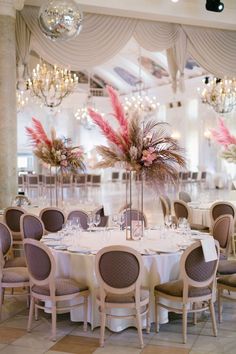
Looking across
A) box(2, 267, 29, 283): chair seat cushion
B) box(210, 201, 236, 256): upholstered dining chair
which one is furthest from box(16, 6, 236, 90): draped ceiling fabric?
box(2, 267, 29, 283): chair seat cushion

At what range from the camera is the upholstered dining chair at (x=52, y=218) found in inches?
271

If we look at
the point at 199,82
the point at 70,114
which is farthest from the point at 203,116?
the point at 70,114

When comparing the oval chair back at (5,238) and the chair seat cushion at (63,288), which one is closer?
the chair seat cushion at (63,288)

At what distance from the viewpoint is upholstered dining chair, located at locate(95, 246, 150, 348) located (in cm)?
404

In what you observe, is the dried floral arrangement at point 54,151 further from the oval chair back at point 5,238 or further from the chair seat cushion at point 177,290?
the chair seat cushion at point 177,290

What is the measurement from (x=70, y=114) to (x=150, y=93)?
4.18 meters

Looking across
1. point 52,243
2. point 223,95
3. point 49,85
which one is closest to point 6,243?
point 52,243

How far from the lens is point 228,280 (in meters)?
4.70

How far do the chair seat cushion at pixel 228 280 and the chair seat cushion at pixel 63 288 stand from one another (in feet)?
4.34

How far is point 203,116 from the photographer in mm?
21781

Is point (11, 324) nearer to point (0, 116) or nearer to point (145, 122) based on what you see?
point (145, 122)

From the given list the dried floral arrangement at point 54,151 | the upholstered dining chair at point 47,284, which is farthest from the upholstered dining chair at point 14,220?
the upholstered dining chair at point 47,284

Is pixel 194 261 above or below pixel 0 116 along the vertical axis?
below

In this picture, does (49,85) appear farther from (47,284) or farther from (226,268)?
(47,284)
